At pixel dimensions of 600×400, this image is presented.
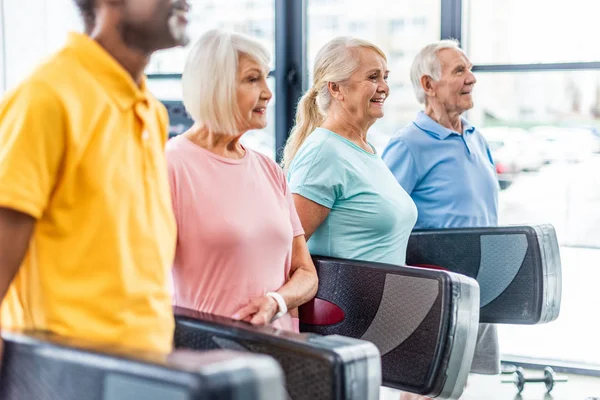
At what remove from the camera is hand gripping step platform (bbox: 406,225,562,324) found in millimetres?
2873

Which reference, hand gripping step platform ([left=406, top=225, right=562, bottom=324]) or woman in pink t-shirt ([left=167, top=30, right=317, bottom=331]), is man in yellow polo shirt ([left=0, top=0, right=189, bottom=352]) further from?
hand gripping step platform ([left=406, top=225, right=562, bottom=324])

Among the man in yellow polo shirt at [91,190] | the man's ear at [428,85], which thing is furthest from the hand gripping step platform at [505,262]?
the man in yellow polo shirt at [91,190]

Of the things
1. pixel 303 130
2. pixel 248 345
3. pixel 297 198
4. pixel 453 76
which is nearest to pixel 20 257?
pixel 248 345

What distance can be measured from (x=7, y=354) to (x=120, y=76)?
458 mm

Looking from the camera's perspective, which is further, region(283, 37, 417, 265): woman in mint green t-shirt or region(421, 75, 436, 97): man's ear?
region(421, 75, 436, 97): man's ear

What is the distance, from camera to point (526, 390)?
12.3 feet

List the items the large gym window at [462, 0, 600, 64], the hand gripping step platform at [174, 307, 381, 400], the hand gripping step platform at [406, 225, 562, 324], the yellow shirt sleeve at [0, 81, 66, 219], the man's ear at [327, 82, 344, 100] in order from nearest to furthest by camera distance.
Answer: the yellow shirt sleeve at [0, 81, 66, 219]
the hand gripping step platform at [174, 307, 381, 400]
the man's ear at [327, 82, 344, 100]
the hand gripping step platform at [406, 225, 562, 324]
the large gym window at [462, 0, 600, 64]

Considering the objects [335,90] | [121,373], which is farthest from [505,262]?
[121,373]

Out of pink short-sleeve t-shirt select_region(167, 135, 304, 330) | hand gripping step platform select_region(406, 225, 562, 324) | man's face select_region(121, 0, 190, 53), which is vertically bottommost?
hand gripping step platform select_region(406, 225, 562, 324)

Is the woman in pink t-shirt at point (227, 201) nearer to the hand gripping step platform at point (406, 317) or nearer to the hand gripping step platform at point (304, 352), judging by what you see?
the hand gripping step platform at point (304, 352)

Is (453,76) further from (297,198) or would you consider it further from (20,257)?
(20,257)

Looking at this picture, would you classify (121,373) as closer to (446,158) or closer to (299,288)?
(299,288)

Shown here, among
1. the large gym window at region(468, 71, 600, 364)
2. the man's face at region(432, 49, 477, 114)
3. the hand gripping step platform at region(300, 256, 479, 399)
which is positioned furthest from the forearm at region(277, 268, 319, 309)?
the large gym window at region(468, 71, 600, 364)

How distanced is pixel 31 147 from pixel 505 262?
2039 millimetres
